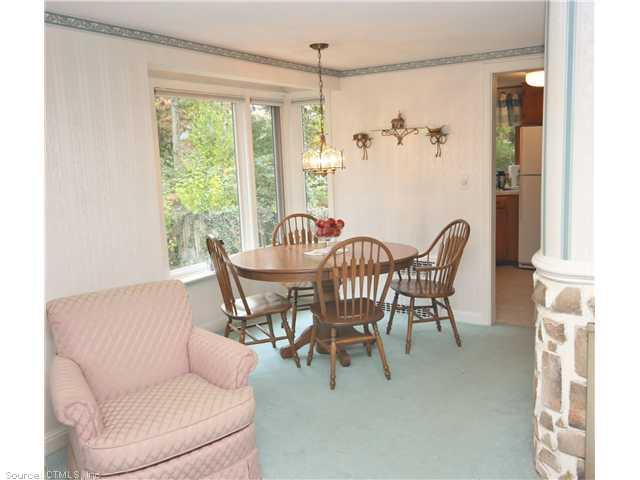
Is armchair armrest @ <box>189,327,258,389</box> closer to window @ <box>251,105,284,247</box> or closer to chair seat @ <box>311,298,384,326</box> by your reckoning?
chair seat @ <box>311,298,384,326</box>

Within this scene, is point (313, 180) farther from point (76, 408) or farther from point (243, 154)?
point (76, 408)

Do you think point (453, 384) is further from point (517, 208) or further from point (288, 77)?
point (517, 208)

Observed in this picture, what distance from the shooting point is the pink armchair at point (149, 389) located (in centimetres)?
203

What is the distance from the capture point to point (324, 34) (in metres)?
3.47

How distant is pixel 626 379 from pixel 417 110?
179 inches

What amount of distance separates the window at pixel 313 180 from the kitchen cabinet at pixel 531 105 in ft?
9.86

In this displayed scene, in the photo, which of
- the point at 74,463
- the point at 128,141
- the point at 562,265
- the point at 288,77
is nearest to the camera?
the point at 562,265

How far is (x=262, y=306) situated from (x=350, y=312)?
25.8 inches

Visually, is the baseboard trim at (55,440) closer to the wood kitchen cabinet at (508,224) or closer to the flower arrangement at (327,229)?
the flower arrangement at (327,229)

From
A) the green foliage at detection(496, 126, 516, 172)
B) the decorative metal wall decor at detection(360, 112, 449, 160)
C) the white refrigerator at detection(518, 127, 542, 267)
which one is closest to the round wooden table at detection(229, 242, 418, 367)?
the decorative metal wall decor at detection(360, 112, 449, 160)

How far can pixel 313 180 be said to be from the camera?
5.45 m

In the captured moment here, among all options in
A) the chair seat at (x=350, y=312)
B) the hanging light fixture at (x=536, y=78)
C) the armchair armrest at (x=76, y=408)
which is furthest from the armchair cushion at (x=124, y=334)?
the hanging light fixture at (x=536, y=78)

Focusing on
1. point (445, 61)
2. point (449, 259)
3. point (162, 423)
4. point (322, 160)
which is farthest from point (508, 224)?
point (162, 423)
